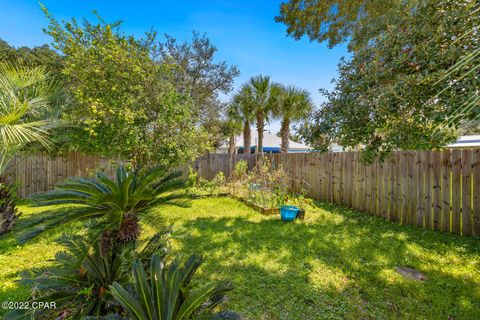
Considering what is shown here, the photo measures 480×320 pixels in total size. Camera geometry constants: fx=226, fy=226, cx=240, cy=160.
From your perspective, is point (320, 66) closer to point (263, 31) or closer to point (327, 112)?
point (263, 31)

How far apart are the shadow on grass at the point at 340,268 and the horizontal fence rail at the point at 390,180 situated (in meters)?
0.39

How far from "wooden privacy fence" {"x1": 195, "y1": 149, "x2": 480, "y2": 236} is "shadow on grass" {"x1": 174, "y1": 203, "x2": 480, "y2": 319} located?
350mm

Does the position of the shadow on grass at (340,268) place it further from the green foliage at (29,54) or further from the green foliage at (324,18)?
the green foliage at (29,54)

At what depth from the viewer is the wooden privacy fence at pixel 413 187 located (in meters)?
3.81

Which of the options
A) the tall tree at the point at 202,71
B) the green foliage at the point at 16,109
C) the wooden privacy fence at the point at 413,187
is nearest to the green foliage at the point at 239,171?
the tall tree at the point at 202,71

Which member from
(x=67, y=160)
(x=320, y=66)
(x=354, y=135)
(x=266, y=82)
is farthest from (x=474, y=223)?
(x=67, y=160)

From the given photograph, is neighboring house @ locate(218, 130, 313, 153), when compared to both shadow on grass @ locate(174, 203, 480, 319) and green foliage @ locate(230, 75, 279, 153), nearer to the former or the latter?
green foliage @ locate(230, 75, 279, 153)

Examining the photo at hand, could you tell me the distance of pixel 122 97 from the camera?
4.34 metres

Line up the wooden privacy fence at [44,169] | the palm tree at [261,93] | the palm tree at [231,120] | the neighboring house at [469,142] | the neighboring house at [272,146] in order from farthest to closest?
the neighboring house at [272,146]
the palm tree at [231,120]
the palm tree at [261,93]
the wooden privacy fence at [44,169]
the neighboring house at [469,142]

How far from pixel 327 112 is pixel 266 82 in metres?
8.71

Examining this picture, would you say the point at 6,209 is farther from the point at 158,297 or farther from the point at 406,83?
the point at 406,83

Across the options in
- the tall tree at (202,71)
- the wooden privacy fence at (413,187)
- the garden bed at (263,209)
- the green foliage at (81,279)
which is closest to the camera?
the green foliage at (81,279)

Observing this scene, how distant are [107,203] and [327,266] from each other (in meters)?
2.75

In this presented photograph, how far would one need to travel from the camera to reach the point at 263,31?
616 centimetres
